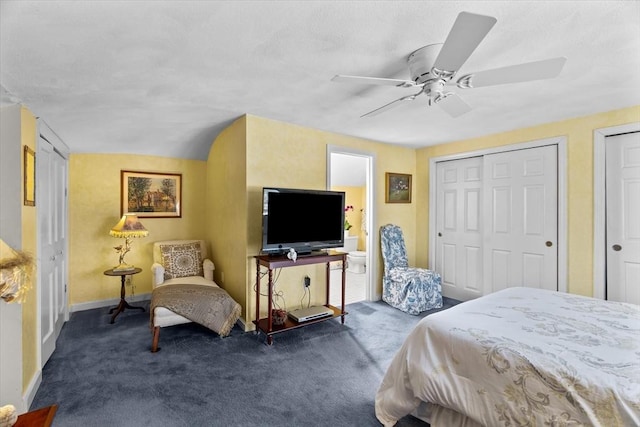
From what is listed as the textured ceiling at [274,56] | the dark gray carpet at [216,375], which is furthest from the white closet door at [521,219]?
the dark gray carpet at [216,375]

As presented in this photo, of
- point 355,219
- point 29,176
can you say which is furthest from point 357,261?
point 29,176

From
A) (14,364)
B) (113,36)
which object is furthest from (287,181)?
(14,364)

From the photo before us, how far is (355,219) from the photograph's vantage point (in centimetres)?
716

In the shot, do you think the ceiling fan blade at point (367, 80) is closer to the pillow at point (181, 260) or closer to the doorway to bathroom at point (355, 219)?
the doorway to bathroom at point (355, 219)

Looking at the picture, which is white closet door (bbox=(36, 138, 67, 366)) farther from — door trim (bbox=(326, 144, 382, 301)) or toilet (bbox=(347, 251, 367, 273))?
toilet (bbox=(347, 251, 367, 273))

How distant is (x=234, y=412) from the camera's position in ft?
6.60

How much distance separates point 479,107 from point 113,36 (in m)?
2.95

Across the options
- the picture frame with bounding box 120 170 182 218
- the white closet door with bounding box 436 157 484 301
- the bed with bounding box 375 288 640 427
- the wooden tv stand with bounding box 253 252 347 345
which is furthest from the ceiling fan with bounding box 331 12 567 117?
the picture frame with bounding box 120 170 182 218

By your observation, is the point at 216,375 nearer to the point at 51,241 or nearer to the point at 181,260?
the point at 181,260

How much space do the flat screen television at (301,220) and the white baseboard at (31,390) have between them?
191 centimetres

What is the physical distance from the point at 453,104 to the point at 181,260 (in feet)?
11.6

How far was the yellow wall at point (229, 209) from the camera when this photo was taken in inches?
130

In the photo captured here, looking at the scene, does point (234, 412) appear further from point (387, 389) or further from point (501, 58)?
point (501, 58)

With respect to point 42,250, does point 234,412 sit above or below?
below
